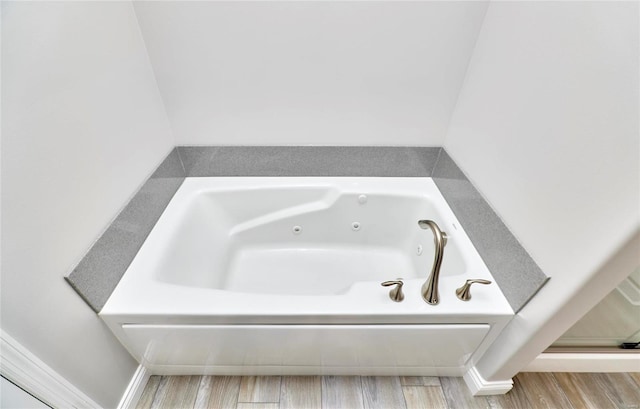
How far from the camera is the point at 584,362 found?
119cm

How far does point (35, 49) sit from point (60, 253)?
1.71ft

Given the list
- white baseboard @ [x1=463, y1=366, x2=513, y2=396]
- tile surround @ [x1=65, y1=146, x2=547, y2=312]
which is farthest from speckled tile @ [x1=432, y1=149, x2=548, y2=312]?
white baseboard @ [x1=463, y1=366, x2=513, y2=396]

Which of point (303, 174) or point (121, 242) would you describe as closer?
point (121, 242)

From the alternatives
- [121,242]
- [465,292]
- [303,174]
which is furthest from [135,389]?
[465,292]

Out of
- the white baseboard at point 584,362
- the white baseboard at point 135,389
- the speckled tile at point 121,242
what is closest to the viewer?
the speckled tile at point 121,242

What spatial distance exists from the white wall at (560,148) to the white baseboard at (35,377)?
1372 millimetres

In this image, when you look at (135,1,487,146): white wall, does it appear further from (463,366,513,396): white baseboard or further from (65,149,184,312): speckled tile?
(463,366,513,396): white baseboard

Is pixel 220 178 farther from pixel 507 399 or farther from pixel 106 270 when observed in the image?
pixel 507 399

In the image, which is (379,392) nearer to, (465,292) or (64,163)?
(465,292)

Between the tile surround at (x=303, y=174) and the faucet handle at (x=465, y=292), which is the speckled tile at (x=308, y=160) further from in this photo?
the faucet handle at (x=465, y=292)

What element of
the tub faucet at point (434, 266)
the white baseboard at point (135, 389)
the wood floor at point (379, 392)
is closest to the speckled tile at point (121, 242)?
the white baseboard at point (135, 389)

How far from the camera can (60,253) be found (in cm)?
77

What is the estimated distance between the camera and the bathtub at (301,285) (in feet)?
3.02

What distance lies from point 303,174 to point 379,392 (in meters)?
1.06
